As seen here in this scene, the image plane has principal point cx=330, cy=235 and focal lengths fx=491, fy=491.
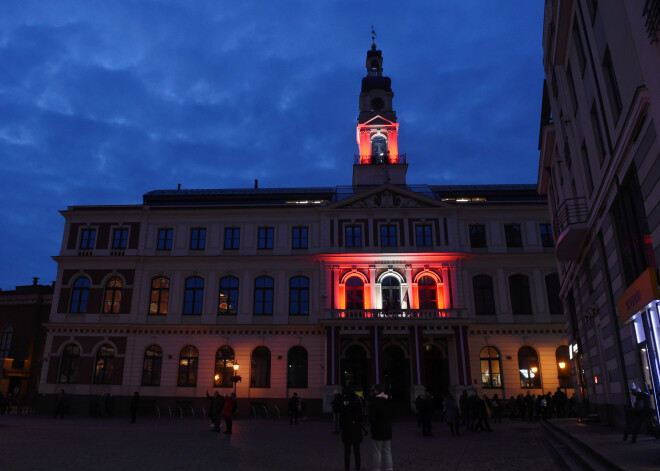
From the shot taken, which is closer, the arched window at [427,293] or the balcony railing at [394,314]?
the balcony railing at [394,314]

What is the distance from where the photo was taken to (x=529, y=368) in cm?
3700

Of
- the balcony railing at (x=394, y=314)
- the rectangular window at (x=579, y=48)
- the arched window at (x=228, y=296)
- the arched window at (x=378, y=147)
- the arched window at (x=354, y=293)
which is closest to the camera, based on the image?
the rectangular window at (x=579, y=48)

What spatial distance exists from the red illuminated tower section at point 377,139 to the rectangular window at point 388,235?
23.5ft

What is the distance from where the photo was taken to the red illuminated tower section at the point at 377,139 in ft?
157

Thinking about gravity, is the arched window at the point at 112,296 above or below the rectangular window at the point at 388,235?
below

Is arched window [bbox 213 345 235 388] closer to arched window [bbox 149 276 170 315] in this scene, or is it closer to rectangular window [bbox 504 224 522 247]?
arched window [bbox 149 276 170 315]

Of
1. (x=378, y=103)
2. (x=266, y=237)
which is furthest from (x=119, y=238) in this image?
(x=378, y=103)

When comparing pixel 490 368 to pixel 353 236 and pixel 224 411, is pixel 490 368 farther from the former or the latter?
pixel 224 411

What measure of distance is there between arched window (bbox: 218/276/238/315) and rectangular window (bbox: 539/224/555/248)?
25185mm

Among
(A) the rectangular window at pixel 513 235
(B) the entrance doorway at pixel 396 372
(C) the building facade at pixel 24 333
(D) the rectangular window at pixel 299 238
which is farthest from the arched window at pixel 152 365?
(A) the rectangular window at pixel 513 235

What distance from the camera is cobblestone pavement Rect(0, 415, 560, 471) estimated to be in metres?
11.9

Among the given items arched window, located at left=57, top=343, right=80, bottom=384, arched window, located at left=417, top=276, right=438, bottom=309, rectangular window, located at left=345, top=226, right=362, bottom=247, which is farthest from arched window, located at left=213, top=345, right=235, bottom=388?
arched window, located at left=417, top=276, right=438, bottom=309

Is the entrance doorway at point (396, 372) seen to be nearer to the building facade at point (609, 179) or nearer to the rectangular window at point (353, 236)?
the rectangular window at point (353, 236)

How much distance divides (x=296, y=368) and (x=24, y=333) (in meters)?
28.2
